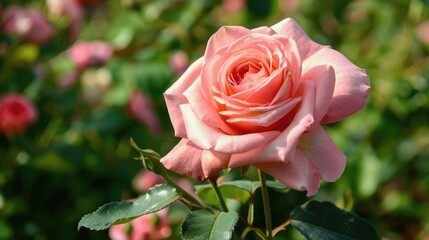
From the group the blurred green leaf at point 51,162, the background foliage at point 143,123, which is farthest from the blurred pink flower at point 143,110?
the blurred green leaf at point 51,162

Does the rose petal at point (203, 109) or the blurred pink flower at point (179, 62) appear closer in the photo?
the rose petal at point (203, 109)

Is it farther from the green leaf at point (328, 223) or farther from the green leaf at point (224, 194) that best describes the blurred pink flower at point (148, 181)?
the green leaf at point (328, 223)

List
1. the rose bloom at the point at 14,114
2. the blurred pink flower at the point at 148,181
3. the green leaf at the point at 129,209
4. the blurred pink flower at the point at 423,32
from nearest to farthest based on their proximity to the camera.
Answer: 1. the green leaf at the point at 129,209
2. the blurred pink flower at the point at 148,181
3. the rose bloom at the point at 14,114
4. the blurred pink flower at the point at 423,32

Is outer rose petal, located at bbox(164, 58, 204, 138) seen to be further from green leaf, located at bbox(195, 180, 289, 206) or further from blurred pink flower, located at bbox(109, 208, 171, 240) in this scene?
blurred pink flower, located at bbox(109, 208, 171, 240)

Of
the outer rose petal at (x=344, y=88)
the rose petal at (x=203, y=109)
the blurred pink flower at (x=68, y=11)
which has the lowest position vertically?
the blurred pink flower at (x=68, y=11)

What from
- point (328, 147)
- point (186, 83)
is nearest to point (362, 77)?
point (328, 147)

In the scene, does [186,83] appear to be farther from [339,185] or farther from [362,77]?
[339,185]
